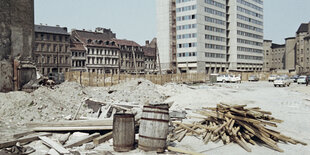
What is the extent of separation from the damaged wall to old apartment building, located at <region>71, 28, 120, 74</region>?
58.3 meters

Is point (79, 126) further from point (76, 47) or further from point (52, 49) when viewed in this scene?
point (76, 47)

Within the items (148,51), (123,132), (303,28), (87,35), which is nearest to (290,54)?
(303,28)

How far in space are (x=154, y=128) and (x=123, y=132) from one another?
35.6 inches

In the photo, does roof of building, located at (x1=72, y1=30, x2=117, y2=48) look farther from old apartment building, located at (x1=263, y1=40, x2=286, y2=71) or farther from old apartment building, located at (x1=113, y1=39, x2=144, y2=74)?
old apartment building, located at (x1=263, y1=40, x2=286, y2=71)

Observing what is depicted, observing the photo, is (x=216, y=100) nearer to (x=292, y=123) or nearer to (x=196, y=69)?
(x=292, y=123)

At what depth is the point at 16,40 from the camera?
1537 centimetres

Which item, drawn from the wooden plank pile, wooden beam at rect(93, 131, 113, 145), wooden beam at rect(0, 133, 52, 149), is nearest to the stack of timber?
wooden beam at rect(93, 131, 113, 145)

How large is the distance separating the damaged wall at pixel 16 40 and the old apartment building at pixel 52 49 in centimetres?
5137

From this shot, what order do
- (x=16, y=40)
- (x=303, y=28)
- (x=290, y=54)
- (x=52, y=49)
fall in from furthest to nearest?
(x=290, y=54), (x=303, y=28), (x=52, y=49), (x=16, y=40)

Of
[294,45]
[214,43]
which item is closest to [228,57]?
[214,43]

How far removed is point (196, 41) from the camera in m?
74.6

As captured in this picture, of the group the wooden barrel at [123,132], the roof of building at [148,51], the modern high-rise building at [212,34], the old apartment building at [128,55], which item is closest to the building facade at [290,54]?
the modern high-rise building at [212,34]

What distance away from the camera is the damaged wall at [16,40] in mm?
14359

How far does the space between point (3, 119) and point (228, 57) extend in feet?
284
